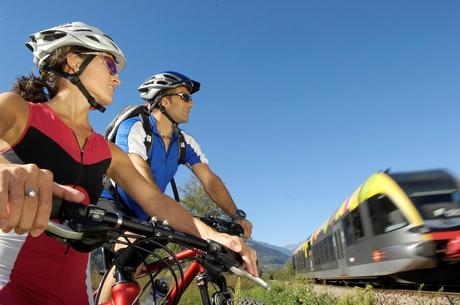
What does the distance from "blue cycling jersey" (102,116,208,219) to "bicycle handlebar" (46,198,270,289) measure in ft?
5.40

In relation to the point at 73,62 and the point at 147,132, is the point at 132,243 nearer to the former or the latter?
the point at 73,62

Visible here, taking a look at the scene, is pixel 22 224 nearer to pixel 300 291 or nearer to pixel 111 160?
pixel 111 160

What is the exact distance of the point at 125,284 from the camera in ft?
8.45

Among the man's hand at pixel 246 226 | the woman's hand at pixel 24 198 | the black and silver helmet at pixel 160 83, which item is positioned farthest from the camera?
the black and silver helmet at pixel 160 83

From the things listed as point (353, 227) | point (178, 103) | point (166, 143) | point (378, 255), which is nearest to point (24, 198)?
point (166, 143)

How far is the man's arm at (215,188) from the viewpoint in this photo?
12.4 ft

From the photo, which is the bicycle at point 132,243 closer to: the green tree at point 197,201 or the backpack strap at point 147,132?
the backpack strap at point 147,132

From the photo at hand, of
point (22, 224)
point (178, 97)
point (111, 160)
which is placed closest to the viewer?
point (22, 224)

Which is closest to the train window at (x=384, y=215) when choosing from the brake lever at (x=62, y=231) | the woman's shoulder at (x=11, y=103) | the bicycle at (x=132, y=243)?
the bicycle at (x=132, y=243)

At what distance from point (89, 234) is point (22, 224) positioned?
0.31 meters

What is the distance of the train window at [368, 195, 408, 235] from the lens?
38.4 feet

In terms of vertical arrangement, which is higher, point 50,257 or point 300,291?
point 50,257

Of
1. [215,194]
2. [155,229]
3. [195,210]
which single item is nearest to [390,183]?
[215,194]

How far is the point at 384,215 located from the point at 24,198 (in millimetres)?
12708
